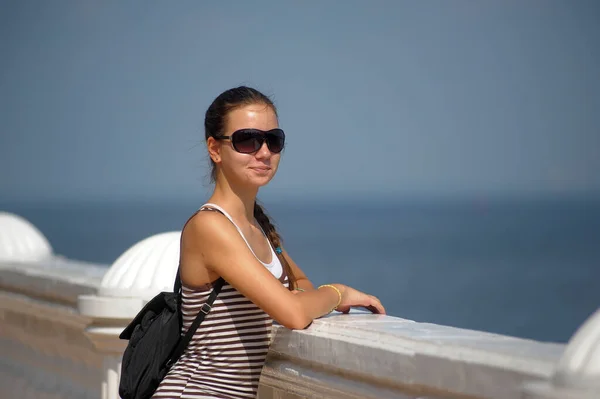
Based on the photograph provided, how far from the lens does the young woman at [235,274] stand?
325cm

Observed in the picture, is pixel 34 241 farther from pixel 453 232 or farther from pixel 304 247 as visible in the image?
pixel 453 232

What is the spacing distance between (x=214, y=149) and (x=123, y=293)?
36.0 inches

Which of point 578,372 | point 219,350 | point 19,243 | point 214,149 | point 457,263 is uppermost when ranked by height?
point 214,149

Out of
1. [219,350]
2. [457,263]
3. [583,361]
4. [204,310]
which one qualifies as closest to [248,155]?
[204,310]

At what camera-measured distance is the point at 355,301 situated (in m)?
3.63

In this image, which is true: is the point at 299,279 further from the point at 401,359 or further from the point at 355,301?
the point at 401,359

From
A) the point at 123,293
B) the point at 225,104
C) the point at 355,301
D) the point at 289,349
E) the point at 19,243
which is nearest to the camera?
the point at 289,349

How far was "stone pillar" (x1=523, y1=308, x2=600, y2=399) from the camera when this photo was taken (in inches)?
87.8

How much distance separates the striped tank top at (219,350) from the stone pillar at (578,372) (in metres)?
1.21

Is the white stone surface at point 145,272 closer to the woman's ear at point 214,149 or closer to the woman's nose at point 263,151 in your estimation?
the woman's ear at point 214,149

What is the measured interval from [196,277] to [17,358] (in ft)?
7.32

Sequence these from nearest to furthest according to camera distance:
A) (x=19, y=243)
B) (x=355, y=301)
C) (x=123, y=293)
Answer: (x=355, y=301) → (x=123, y=293) → (x=19, y=243)

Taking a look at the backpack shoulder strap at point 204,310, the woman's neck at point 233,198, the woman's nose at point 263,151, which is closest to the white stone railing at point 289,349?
the backpack shoulder strap at point 204,310

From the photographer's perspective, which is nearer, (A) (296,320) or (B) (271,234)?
(A) (296,320)
